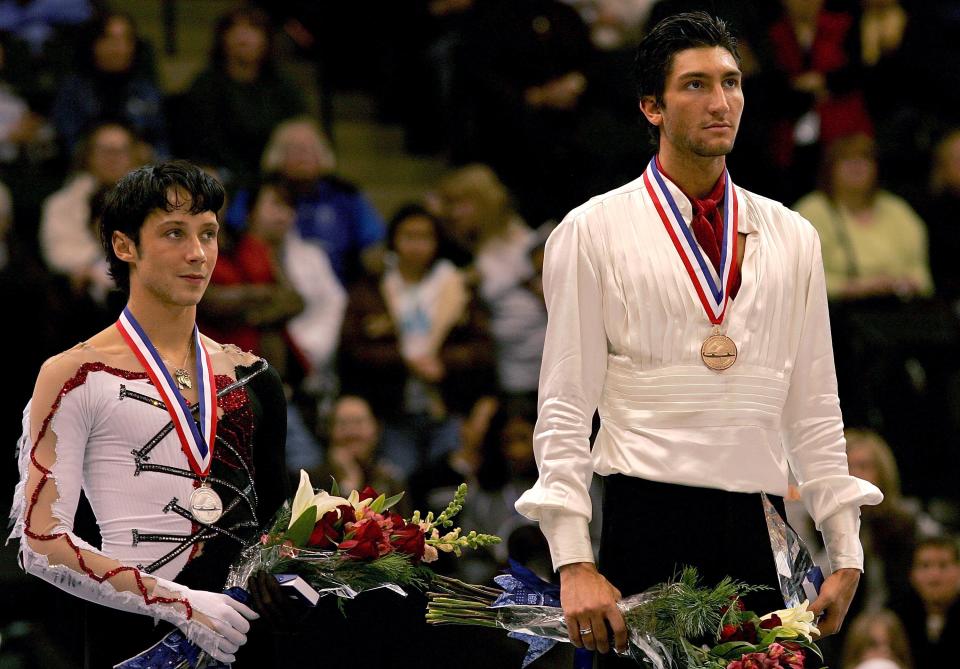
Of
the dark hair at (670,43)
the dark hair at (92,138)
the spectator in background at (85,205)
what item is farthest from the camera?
the dark hair at (92,138)

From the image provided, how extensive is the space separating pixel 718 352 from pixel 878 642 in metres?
3.71

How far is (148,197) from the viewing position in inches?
167

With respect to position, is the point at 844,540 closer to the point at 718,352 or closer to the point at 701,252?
the point at 718,352

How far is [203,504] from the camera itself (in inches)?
165

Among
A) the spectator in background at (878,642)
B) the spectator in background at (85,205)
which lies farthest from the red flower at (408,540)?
the spectator in background at (85,205)

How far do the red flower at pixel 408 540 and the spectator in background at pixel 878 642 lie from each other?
360cm

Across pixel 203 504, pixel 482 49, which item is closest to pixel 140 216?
pixel 203 504

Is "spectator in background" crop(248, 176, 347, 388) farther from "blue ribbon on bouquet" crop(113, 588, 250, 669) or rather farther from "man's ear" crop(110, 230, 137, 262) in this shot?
"blue ribbon on bouquet" crop(113, 588, 250, 669)

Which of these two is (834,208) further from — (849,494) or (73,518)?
(73,518)

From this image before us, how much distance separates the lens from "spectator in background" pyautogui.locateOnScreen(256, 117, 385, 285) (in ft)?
29.4

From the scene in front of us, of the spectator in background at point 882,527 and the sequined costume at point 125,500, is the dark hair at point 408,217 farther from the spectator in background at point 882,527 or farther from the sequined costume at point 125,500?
the sequined costume at point 125,500

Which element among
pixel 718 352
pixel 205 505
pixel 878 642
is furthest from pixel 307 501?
pixel 878 642

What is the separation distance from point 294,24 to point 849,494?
6996 mm

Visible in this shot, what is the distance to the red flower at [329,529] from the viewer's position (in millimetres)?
4262
